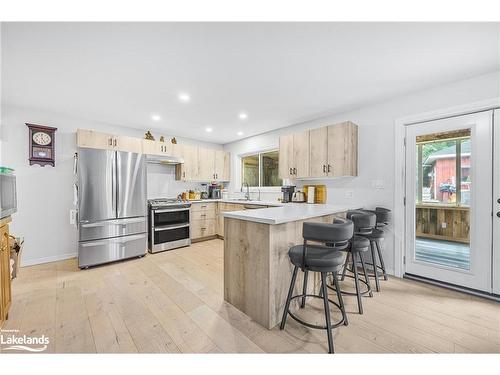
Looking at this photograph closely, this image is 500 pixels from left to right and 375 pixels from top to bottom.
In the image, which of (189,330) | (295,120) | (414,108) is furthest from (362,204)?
Result: (189,330)

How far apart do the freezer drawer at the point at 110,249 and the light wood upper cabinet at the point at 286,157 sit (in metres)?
2.69

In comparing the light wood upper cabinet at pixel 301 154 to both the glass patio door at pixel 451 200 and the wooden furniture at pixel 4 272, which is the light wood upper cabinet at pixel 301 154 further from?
the wooden furniture at pixel 4 272

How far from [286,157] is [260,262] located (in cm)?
236

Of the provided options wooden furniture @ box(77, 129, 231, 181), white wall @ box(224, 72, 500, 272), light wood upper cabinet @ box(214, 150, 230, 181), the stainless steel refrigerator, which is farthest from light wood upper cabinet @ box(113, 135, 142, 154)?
white wall @ box(224, 72, 500, 272)

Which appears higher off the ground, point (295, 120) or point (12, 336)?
point (295, 120)

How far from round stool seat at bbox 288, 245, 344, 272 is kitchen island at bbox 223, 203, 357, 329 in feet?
0.67

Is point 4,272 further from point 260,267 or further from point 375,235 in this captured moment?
point 375,235

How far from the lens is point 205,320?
1.88 m

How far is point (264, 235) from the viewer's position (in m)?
1.81

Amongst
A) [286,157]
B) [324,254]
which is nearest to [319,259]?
[324,254]
